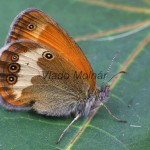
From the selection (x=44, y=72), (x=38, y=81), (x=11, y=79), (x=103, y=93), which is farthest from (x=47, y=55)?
(x=103, y=93)

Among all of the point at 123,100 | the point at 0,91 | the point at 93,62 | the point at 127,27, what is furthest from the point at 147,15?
the point at 0,91

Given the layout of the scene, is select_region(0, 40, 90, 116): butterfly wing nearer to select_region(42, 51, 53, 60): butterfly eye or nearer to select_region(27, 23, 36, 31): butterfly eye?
select_region(42, 51, 53, 60): butterfly eye

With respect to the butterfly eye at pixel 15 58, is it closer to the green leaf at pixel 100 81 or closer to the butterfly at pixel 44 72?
the butterfly at pixel 44 72

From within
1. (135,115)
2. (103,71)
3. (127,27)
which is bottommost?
(135,115)

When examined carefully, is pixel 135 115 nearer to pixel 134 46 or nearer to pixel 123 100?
pixel 123 100

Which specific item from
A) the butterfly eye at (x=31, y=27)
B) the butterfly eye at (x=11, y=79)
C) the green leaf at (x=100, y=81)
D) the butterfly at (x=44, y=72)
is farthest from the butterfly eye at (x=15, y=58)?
the green leaf at (x=100, y=81)

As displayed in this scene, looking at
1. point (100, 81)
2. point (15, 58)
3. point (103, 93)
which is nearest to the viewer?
point (15, 58)

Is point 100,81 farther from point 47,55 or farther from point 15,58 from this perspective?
point 15,58
